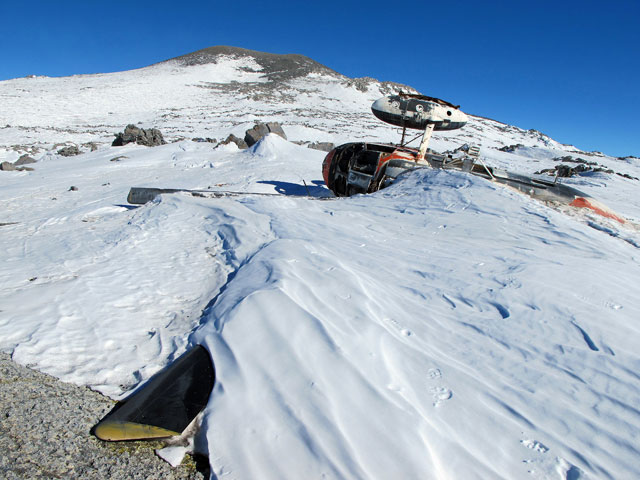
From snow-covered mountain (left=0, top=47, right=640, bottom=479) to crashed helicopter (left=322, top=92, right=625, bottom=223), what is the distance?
1576 mm

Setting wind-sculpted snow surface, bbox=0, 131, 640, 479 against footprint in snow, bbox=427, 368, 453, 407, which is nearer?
wind-sculpted snow surface, bbox=0, 131, 640, 479

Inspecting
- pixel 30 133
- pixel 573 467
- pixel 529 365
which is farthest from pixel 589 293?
pixel 30 133

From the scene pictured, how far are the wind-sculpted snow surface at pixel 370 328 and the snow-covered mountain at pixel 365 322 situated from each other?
13 millimetres

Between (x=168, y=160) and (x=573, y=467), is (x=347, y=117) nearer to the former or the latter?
(x=168, y=160)

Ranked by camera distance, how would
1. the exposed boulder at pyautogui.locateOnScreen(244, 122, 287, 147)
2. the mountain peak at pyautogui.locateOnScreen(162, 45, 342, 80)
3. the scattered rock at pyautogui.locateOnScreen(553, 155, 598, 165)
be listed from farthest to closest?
the mountain peak at pyautogui.locateOnScreen(162, 45, 342, 80) → the scattered rock at pyautogui.locateOnScreen(553, 155, 598, 165) → the exposed boulder at pyautogui.locateOnScreen(244, 122, 287, 147)

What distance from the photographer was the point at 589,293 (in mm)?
2760

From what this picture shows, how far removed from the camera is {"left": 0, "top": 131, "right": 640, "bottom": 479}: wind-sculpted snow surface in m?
1.73

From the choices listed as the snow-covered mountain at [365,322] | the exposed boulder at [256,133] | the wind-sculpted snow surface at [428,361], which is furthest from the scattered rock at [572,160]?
the wind-sculpted snow surface at [428,361]

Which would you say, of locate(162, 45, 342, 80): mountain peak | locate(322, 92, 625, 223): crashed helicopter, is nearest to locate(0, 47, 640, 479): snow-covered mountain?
locate(322, 92, 625, 223): crashed helicopter

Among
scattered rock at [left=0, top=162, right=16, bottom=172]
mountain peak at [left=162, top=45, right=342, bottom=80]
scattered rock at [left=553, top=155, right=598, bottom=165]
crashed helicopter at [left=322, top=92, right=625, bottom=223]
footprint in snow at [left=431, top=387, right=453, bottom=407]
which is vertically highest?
mountain peak at [left=162, top=45, right=342, bottom=80]

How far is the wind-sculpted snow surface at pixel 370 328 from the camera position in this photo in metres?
1.73

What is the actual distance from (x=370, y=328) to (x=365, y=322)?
65mm

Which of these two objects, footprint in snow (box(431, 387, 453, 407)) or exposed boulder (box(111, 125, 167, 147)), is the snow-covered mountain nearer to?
footprint in snow (box(431, 387, 453, 407))

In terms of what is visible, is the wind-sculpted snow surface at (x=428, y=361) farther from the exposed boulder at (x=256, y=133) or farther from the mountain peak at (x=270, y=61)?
the mountain peak at (x=270, y=61)
